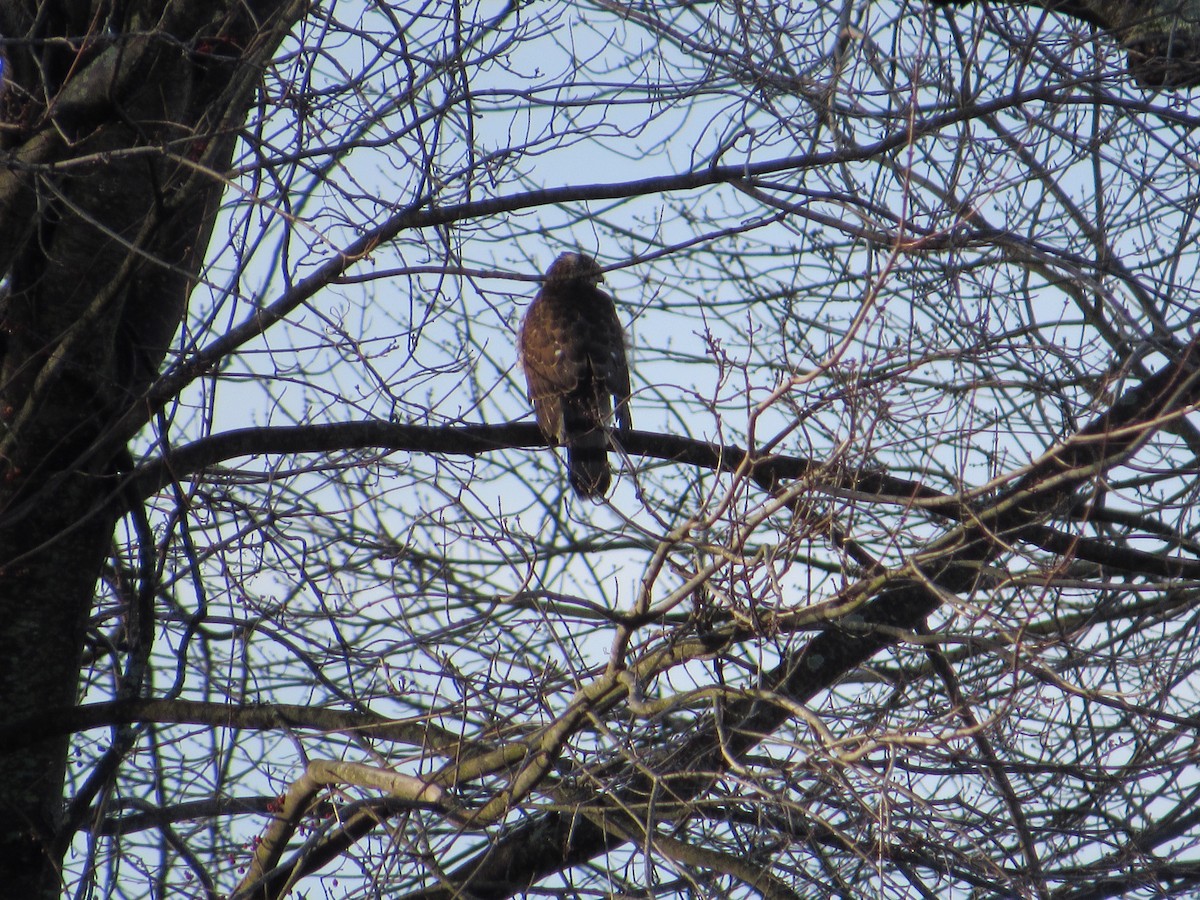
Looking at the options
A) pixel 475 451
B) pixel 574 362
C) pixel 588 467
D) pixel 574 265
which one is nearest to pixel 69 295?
pixel 475 451

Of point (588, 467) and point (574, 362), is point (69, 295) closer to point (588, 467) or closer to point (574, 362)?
point (588, 467)

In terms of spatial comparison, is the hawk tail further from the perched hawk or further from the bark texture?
the bark texture

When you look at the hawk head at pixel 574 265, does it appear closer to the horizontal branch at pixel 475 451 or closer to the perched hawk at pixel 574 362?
the perched hawk at pixel 574 362

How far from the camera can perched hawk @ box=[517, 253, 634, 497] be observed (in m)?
6.38

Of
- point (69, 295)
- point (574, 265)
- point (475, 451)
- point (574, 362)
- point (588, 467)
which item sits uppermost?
point (574, 265)

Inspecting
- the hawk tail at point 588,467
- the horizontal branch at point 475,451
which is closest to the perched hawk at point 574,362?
the hawk tail at point 588,467

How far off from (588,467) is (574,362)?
2.28ft

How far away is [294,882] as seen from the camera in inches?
145

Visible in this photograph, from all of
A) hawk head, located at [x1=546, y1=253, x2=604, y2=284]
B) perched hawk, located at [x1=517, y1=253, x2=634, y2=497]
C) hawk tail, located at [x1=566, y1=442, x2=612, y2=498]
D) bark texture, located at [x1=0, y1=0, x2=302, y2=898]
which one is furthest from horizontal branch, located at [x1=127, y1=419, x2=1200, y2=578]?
hawk head, located at [x1=546, y1=253, x2=604, y2=284]

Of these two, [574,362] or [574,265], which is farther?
[574,265]

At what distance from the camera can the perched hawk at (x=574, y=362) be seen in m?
6.38

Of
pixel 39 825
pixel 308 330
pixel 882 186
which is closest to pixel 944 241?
pixel 882 186

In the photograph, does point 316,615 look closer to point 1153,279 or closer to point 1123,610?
point 1123,610

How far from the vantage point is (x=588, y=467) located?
6.19m
